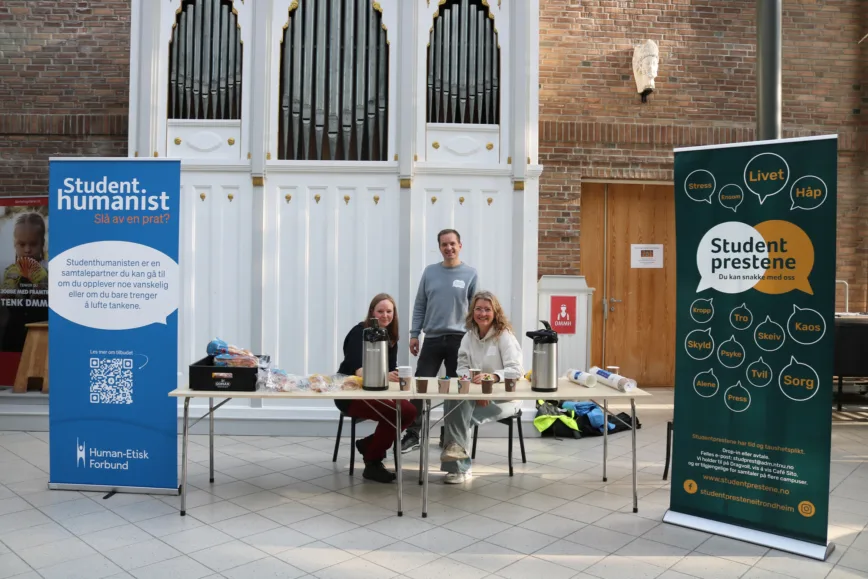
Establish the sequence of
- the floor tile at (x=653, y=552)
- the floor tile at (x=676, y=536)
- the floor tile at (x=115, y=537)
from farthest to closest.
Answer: the floor tile at (x=676, y=536) < the floor tile at (x=115, y=537) < the floor tile at (x=653, y=552)

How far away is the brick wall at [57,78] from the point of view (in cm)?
674

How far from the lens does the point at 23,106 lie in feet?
22.2

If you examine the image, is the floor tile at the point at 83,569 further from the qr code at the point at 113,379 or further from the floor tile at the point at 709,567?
the floor tile at the point at 709,567

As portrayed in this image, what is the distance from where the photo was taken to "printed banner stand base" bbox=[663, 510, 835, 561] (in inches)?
128

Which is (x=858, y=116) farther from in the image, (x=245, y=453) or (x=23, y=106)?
(x=23, y=106)

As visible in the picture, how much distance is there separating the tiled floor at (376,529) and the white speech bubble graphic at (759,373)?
29.2 inches

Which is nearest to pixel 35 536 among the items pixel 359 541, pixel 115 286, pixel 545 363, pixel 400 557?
pixel 115 286

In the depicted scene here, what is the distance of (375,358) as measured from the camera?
3742 millimetres

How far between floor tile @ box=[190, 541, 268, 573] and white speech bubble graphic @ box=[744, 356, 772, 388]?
2.31 m

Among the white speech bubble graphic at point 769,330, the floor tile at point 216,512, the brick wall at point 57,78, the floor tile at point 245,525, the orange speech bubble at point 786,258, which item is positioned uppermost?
the brick wall at point 57,78

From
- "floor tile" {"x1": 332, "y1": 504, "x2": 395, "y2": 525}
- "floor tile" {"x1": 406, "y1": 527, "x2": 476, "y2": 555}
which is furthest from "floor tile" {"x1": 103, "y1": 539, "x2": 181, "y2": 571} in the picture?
"floor tile" {"x1": 406, "y1": 527, "x2": 476, "y2": 555}

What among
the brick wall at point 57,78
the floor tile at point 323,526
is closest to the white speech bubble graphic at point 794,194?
the floor tile at point 323,526

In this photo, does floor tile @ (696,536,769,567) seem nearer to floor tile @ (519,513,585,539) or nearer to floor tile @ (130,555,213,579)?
floor tile @ (519,513,585,539)

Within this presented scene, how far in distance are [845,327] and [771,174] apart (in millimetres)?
3671
